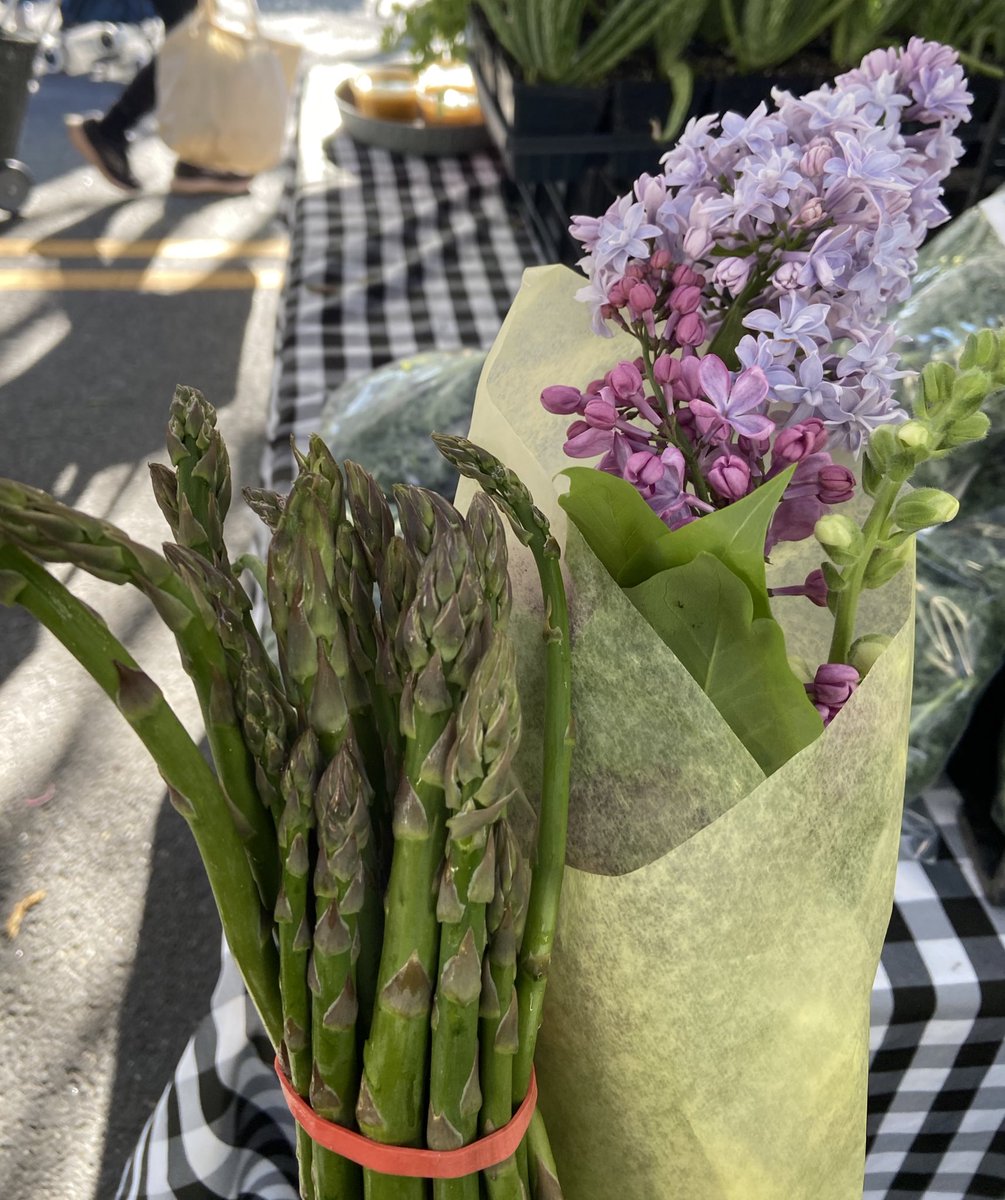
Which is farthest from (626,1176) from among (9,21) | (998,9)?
(9,21)

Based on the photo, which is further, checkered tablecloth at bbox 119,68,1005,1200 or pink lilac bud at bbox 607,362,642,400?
checkered tablecloth at bbox 119,68,1005,1200

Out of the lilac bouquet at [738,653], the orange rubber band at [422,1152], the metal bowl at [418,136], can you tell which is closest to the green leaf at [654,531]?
the lilac bouquet at [738,653]

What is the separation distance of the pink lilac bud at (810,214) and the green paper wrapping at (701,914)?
5.7 inches

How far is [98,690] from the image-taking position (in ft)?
5.89

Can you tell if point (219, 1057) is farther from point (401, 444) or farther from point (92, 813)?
point (92, 813)

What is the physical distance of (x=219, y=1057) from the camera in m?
0.66

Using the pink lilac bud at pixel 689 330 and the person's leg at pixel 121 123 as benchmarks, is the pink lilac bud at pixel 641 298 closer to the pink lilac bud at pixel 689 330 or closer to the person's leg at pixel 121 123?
the pink lilac bud at pixel 689 330

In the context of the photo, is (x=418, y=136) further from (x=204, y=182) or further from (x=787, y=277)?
(x=787, y=277)

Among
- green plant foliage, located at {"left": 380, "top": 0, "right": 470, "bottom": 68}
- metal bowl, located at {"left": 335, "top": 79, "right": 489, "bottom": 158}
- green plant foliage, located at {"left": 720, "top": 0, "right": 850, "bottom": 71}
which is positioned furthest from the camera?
metal bowl, located at {"left": 335, "top": 79, "right": 489, "bottom": 158}

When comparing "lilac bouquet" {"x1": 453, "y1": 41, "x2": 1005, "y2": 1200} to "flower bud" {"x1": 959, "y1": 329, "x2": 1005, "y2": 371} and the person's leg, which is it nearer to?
"flower bud" {"x1": 959, "y1": 329, "x2": 1005, "y2": 371}

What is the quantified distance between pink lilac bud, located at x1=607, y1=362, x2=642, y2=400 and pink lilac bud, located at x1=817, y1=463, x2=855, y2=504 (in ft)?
0.27

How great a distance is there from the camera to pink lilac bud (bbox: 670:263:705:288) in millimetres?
432

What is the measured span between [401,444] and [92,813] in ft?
2.72

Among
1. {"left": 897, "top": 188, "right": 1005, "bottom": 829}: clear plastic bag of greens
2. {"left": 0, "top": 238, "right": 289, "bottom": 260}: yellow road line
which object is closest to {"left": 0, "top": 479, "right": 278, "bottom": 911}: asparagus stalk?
{"left": 897, "top": 188, "right": 1005, "bottom": 829}: clear plastic bag of greens
